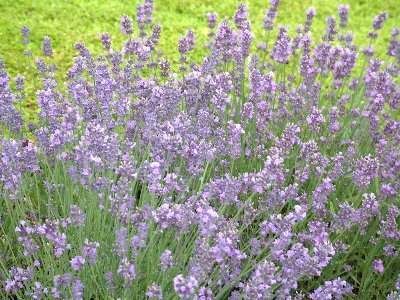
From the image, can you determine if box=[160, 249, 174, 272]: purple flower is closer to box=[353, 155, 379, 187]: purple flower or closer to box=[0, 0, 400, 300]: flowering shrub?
box=[0, 0, 400, 300]: flowering shrub

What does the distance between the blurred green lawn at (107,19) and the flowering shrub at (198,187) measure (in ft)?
7.08

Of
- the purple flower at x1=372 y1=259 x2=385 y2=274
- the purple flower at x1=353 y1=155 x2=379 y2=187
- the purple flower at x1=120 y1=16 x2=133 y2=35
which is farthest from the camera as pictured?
the purple flower at x1=120 y1=16 x2=133 y2=35

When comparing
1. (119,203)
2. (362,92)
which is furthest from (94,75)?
(362,92)

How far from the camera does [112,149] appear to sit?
2.34 metres

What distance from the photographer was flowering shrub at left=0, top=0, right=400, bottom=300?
2.19 meters

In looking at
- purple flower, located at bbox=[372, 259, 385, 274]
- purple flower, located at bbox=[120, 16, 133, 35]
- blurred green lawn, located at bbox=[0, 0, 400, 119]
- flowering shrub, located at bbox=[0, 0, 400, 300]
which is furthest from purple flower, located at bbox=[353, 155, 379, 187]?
blurred green lawn, located at bbox=[0, 0, 400, 119]

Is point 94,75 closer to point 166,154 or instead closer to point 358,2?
point 166,154

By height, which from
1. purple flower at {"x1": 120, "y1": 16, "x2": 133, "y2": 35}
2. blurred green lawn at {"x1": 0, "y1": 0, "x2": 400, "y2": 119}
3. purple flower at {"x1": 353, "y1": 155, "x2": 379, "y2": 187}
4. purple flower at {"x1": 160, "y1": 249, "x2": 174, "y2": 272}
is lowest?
blurred green lawn at {"x1": 0, "y1": 0, "x2": 400, "y2": 119}

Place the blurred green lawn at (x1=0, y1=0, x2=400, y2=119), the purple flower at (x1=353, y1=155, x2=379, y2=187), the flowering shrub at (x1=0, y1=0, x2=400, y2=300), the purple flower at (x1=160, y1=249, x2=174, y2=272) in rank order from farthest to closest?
the blurred green lawn at (x1=0, y1=0, x2=400, y2=119) < the purple flower at (x1=353, y1=155, x2=379, y2=187) < the flowering shrub at (x1=0, y1=0, x2=400, y2=300) < the purple flower at (x1=160, y1=249, x2=174, y2=272)

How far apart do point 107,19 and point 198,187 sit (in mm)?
4058

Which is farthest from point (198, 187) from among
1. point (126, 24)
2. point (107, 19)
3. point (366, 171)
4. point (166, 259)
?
point (107, 19)

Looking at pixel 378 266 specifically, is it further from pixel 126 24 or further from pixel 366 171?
pixel 126 24

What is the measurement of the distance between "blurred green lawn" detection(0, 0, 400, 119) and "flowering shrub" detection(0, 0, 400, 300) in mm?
2157

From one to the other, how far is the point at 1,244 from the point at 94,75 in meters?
0.92
